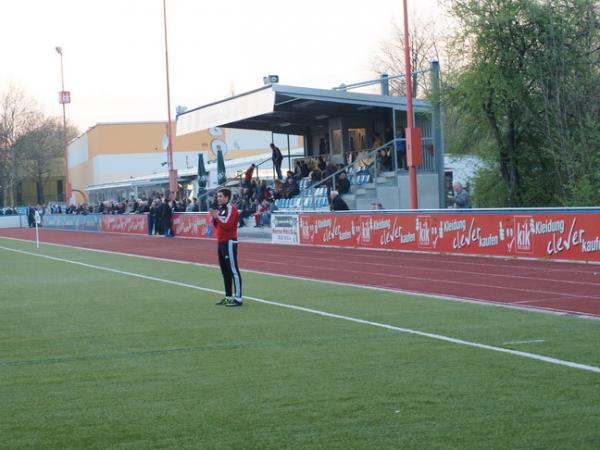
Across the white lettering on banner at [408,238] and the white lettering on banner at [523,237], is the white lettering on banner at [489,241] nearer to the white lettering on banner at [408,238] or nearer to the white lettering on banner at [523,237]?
the white lettering on banner at [523,237]

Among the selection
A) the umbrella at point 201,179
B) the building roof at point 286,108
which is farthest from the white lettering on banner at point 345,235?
the umbrella at point 201,179

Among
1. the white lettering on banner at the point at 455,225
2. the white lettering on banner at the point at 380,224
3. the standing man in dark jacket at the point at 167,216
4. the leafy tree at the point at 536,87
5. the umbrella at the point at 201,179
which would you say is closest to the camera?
the white lettering on banner at the point at 455,225

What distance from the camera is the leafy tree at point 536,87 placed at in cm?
2938

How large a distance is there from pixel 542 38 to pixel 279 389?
2412 cm

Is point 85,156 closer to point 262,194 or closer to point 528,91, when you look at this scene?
point 262,194

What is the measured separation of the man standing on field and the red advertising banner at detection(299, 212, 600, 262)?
8725mm

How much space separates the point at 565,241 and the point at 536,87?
411 inches

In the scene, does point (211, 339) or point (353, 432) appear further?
point (211, 339)

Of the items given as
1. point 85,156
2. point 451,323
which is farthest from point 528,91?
point 85,156

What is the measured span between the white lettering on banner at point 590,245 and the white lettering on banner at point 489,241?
114 inches

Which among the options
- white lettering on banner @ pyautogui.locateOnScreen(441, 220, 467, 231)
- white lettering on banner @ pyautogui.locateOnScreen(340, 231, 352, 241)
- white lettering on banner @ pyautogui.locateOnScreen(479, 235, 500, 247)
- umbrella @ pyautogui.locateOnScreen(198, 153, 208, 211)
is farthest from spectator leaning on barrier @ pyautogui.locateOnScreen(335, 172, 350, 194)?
white lettering on banner @ pyautogui.locateOnScreen(479, 235, 500, 247)

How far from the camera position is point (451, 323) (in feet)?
40.0

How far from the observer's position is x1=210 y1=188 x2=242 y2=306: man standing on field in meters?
15.2

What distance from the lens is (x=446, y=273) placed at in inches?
791
